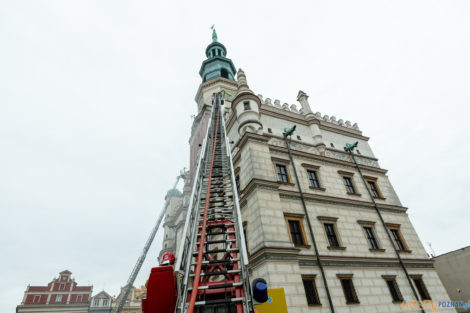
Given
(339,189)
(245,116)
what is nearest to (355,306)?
(339,189)

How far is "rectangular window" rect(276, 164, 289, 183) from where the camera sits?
16203 mm

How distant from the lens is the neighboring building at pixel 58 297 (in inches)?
1900

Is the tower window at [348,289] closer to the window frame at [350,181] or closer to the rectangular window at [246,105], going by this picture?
the window frame at [350,181]

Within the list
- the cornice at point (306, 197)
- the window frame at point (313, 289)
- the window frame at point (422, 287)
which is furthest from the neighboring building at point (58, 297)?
the window frame at point (422, 287)

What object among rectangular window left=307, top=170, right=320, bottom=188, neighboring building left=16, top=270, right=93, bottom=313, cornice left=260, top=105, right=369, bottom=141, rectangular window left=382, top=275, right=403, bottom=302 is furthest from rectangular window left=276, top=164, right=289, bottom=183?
neighboring building left=16, top=270, right=93, bottom=313

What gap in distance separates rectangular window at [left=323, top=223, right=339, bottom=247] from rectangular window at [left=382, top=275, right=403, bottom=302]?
3365 millimetres

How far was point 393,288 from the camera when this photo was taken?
48.2 ft

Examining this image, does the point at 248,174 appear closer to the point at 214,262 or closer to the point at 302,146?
the point at 302,146

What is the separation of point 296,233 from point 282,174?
13.2 ft

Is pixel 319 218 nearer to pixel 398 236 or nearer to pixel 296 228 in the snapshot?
pixel 296 228

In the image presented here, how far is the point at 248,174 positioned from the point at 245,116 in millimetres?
4907

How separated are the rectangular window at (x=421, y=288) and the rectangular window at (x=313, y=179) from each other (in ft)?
27.2

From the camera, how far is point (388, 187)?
20.5 metres

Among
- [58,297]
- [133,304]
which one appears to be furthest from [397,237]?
[58,297]
